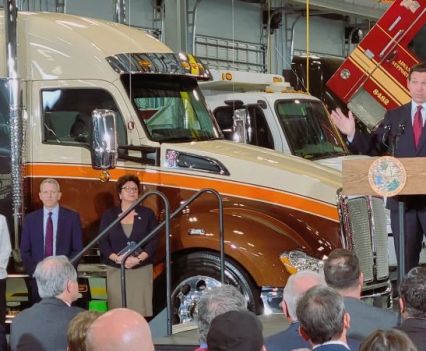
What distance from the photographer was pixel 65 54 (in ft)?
31.8

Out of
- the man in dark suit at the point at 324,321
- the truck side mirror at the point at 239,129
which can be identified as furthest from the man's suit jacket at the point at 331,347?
the truck side mirror at the point at 239,129

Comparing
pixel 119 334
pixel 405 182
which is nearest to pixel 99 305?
pixel 405 182

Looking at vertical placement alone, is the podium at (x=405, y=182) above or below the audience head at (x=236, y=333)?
above

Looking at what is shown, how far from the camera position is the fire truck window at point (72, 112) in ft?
31.4

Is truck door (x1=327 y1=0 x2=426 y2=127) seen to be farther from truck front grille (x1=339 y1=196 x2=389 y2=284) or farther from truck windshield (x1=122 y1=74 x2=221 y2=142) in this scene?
truck windshield (x1=122 y1=74 x2=221 y2=142)

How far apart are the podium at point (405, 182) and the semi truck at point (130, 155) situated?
212cm

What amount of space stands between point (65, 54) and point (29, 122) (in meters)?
0.68

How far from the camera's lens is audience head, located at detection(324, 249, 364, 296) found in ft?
20.3

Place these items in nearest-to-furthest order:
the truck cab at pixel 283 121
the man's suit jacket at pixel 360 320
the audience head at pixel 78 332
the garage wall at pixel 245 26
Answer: the audience head at pixel 78 332, the man's suit jacket at pixel 360 320, the truck cab at pixel 283 121, the garage wall at pixel 245 26

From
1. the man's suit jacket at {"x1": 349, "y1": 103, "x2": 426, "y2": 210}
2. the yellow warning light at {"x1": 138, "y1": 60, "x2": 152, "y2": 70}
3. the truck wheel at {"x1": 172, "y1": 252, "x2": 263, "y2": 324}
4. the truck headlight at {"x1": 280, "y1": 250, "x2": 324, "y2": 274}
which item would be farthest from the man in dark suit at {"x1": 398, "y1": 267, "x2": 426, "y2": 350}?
the yellow warning light at {"x1": 138, "y1": 60, "x2": 152, "y2": 70}

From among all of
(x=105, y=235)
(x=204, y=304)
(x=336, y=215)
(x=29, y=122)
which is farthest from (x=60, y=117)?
(x=204, y=304)

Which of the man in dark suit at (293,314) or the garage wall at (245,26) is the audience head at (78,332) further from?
the garage wall at (245,26)

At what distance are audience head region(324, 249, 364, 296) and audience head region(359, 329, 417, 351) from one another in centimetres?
203

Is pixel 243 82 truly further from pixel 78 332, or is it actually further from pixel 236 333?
pixel 236 333
